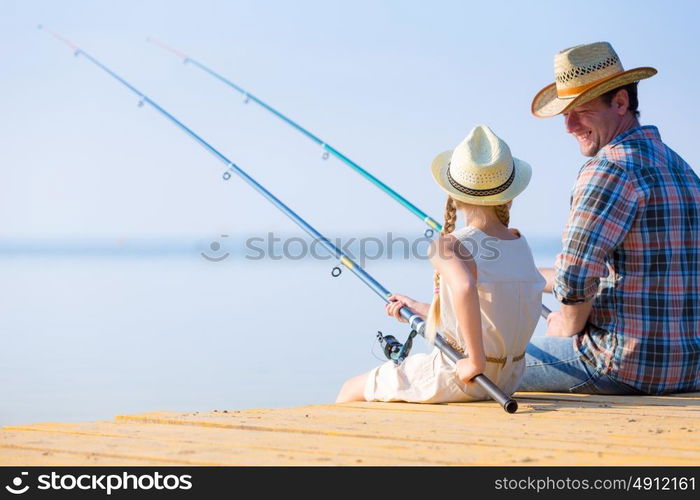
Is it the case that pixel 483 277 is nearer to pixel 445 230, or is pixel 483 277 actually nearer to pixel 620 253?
pixel 445 230

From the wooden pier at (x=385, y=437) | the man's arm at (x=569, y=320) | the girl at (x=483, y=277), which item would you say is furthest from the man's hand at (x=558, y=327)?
the wooden pier at (x=385, y=437)

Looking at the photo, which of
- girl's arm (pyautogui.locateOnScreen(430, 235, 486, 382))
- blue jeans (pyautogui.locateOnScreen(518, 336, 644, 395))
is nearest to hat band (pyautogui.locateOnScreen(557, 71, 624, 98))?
girl's arm (pyautogui.locateOnScreen(430, 235, 486, 382))

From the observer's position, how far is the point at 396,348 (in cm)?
358

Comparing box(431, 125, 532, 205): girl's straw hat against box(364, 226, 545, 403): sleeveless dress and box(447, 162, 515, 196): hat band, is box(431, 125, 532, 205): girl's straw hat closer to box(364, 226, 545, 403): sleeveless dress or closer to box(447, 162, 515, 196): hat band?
box(447, 162, 515, 196): hat band

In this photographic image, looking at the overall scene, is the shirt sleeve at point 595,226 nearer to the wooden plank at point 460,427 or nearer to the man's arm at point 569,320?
the man's arm at point 569,320

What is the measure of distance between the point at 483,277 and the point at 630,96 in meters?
0.70

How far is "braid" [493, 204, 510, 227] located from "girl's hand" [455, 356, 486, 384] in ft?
1.41

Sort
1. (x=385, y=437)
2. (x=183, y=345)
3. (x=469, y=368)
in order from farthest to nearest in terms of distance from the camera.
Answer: (x=183, y=345) → (x=469, y=368) → (x=385, y=437)

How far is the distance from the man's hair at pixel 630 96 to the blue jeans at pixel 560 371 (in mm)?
708

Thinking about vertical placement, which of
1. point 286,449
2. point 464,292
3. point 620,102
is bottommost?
point 286,449

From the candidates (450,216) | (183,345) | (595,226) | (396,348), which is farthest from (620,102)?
(183,345)
